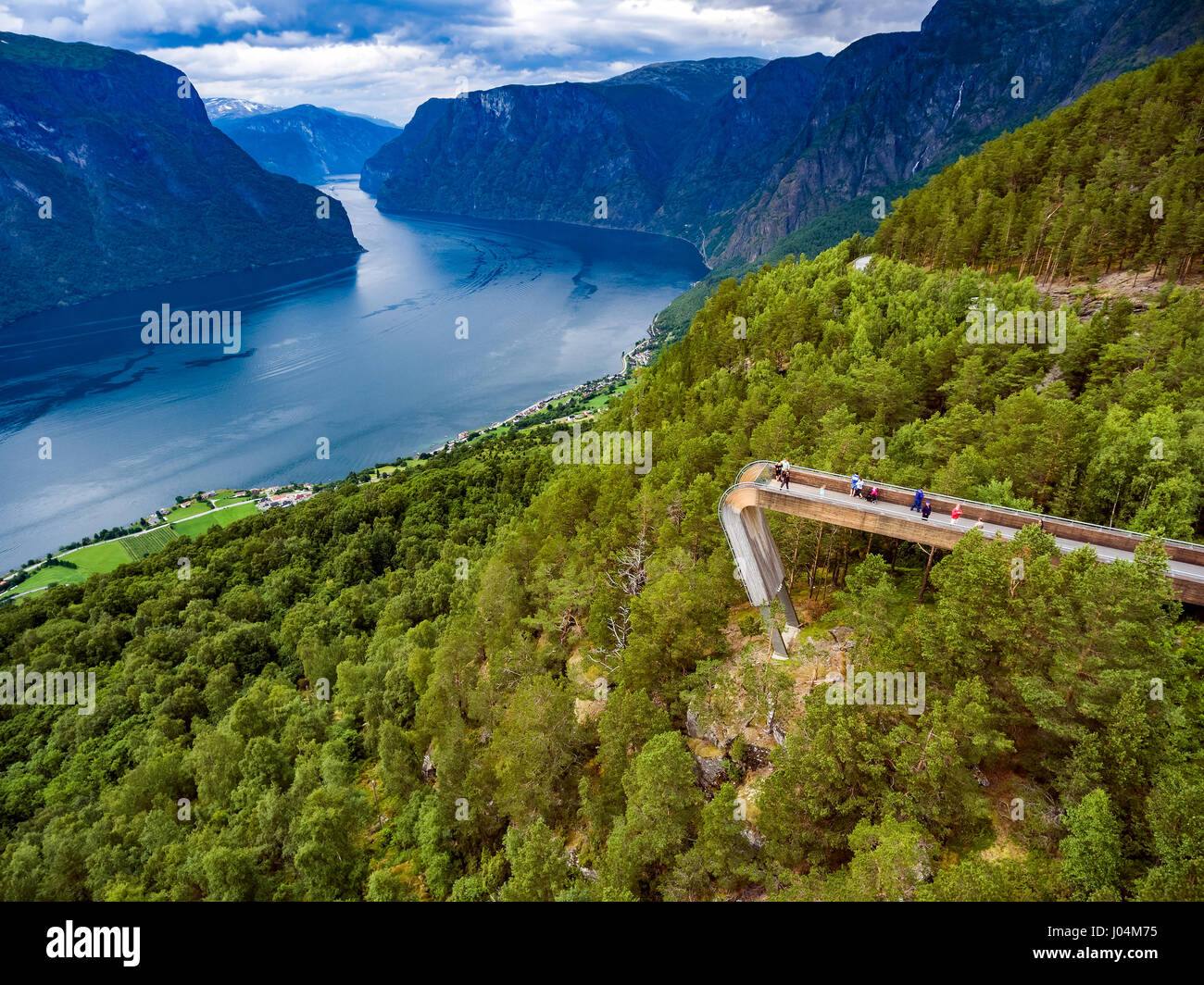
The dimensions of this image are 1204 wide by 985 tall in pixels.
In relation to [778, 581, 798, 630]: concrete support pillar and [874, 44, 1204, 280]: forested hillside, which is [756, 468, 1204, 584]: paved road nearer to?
[778, 581, 798, 630]: concrete support pillar

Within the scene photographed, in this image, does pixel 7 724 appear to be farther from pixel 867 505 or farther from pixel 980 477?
pixel 980 477

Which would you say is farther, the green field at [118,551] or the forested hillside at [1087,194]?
the green field at [118,551]

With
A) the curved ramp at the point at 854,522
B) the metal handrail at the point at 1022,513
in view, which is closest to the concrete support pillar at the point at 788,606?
the curved ramp at the point at 854,522

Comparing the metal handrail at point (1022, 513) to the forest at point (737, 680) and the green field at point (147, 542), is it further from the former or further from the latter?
the green field at point (147, 542)

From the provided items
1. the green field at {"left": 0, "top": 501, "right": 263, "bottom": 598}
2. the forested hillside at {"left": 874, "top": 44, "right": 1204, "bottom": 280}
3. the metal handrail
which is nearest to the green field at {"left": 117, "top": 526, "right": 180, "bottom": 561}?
the green field at {"left": 0, "top": 501, "right": 263, "bottom": 598}

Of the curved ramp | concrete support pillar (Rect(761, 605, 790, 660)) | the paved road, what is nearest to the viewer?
the paved road
